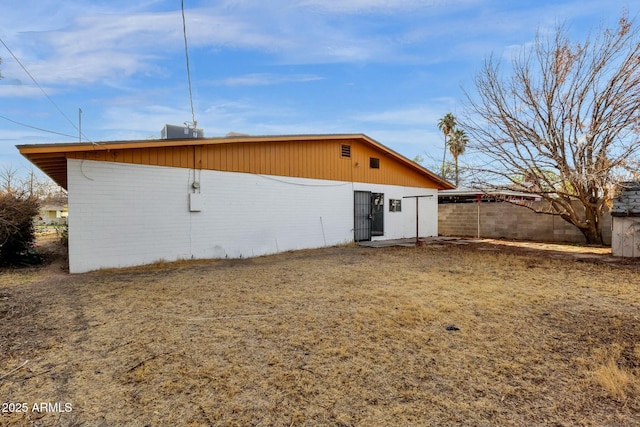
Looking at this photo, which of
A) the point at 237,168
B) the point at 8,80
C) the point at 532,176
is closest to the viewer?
the point at 8,80

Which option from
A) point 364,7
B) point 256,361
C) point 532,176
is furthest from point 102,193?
point 532,176

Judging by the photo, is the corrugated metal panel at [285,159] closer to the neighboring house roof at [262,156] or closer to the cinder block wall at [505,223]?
the neighboring house roof at [262,156]

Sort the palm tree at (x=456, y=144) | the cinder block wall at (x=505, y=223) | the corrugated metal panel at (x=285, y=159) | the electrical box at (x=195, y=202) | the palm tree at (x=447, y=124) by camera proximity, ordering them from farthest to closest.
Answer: the palm tree at (x=447, y=124) < the palm tree at (x=456, y=144) < the cinder block wall at (x=505, y=223) < the electrical box at (x=195, y=202) < the corrugated metal panel at (x=285, y=159)

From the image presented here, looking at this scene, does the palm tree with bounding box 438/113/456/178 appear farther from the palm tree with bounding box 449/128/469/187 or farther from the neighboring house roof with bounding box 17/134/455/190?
the neighboring house roof with bounding box 17/134/455/190

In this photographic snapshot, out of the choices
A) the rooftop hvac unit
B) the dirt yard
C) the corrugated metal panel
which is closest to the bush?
the dirt yard

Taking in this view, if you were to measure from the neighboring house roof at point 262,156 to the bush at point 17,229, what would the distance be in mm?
1015

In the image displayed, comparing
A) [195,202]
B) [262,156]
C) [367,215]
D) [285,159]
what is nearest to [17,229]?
[195,202]

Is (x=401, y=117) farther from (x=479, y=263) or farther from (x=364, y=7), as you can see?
(x=479, y=263)

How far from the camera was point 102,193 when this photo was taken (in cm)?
700

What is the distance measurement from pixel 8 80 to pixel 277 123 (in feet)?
40.6

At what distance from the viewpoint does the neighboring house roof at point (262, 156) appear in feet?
22.6

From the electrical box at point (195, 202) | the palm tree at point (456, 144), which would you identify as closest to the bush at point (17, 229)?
the electrical box at point (195, 202)

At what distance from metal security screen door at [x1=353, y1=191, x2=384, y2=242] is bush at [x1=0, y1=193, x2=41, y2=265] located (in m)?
9.45

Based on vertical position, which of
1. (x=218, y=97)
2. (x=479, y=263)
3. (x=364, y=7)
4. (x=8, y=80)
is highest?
(x=364, y=7)
